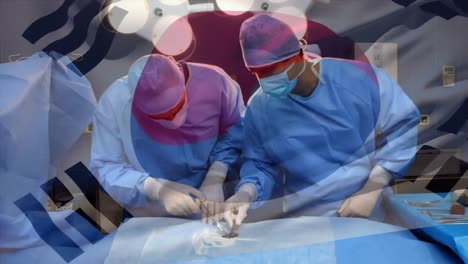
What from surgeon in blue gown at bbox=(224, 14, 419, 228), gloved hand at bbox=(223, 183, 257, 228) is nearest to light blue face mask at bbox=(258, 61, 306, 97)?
surgeon in blue gown at bbox=(224, 14, 419, 228)

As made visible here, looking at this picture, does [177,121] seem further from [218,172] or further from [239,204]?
[239,204]

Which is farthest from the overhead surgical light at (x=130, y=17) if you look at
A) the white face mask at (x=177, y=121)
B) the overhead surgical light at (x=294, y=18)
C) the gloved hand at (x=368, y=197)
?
the gloved hand at (x=368, y=197)

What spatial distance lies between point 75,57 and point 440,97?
1138 millimetres

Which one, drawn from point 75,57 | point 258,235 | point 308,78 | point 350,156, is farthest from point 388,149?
point 75,57

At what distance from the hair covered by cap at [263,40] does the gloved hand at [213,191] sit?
0.33 meters

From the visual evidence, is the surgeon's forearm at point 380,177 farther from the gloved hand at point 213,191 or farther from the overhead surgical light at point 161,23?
the overhead surgical light at point 161,23

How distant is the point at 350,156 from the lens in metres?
1.49

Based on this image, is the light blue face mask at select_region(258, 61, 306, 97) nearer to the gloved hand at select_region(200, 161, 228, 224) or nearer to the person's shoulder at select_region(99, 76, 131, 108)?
the gloved hand at select_region(200, 161, 228, 224)

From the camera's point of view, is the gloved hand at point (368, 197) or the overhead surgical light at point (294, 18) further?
the gloved hand at point (368, 197)

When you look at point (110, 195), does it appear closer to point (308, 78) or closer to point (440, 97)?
point (308, 78)

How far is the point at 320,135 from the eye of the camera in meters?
1.47

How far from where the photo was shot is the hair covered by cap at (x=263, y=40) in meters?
1.38

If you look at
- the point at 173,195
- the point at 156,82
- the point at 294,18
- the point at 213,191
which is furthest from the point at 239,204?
the point at 294,18

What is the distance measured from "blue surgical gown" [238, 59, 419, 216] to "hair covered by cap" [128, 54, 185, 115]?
0.76 ft
